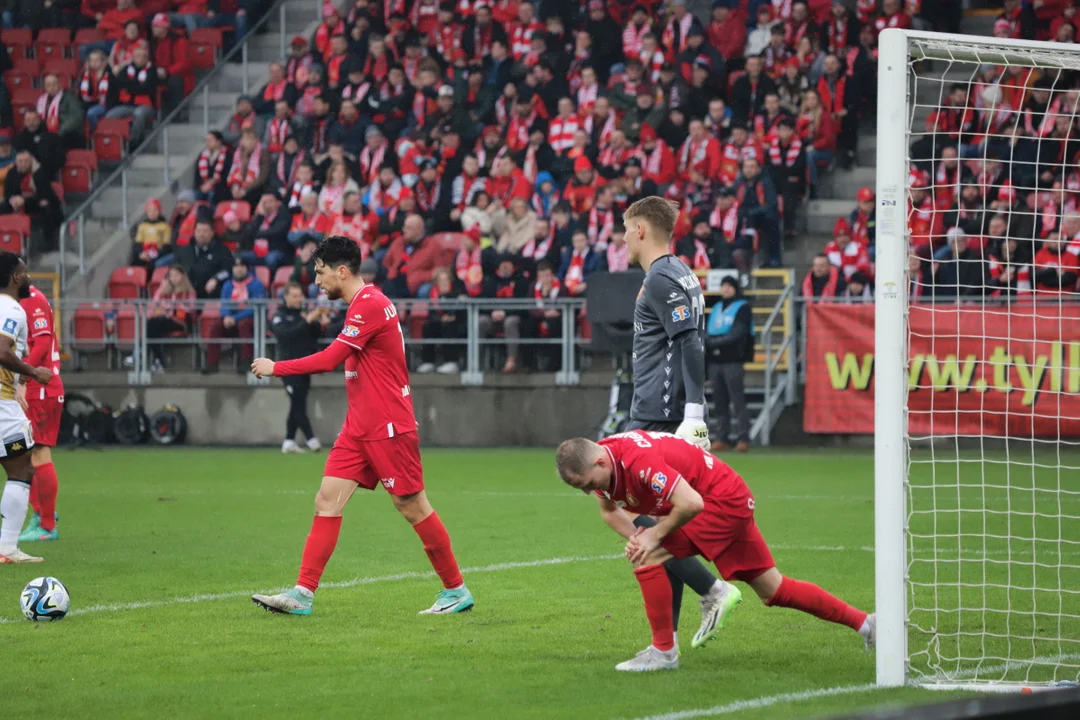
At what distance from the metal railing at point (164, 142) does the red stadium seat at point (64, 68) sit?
6.15 ft

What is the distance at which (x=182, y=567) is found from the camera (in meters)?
9.41

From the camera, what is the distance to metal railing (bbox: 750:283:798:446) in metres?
19.5

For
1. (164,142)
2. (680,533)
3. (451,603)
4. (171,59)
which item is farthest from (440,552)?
(171,59)

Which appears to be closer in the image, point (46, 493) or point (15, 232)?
point (46, 493)

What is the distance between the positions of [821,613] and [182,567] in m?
→ 4.81

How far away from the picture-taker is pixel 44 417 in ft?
36.0

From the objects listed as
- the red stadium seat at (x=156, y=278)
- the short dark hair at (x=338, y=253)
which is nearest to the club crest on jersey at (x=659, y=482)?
the short dark hair at (x=338, y=253)

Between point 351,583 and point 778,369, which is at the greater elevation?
Result: point 778,369

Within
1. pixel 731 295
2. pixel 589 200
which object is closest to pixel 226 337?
pixel 589 200

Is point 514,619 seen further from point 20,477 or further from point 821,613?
point 20,477

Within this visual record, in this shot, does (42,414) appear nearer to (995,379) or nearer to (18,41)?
(995,379)

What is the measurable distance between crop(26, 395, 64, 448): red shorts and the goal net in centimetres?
634

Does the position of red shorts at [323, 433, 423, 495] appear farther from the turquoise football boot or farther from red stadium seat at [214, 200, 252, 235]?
red stadium seat at [214, 200, 252, 235]

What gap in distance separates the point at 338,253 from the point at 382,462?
3.83 feet
